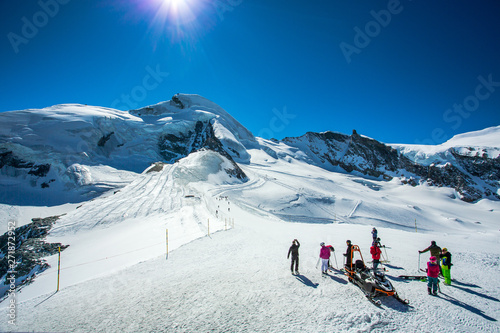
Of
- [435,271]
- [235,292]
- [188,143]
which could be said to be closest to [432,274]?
[435,271]

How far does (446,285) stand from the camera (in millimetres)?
7750

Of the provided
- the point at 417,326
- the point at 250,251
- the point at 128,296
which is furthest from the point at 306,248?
the point at 128,296

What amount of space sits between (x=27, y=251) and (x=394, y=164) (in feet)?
473

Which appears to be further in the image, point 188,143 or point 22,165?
point 188,143

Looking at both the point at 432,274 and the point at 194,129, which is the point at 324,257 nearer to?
the point at 432,274

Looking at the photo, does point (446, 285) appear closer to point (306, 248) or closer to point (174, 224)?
point (306, 248)

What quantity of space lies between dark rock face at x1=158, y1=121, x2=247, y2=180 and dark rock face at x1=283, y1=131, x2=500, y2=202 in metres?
64.6

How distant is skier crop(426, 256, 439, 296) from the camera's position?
266 inches

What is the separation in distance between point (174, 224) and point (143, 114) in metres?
123

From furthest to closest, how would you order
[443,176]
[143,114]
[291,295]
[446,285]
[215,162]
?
[143,114]
[443,176]
[215,162]
[446,285]
[291,295]

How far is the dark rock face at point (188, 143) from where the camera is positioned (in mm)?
84756

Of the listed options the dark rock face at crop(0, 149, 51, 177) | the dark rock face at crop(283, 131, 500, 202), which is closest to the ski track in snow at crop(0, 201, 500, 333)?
the dark rock face at crop(0, 149, 51, 177)

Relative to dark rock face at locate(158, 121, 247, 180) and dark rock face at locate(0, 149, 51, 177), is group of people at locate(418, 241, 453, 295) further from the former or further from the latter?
dark rock face at locate(158, 121, 247, 180)

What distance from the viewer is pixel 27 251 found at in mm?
16062
